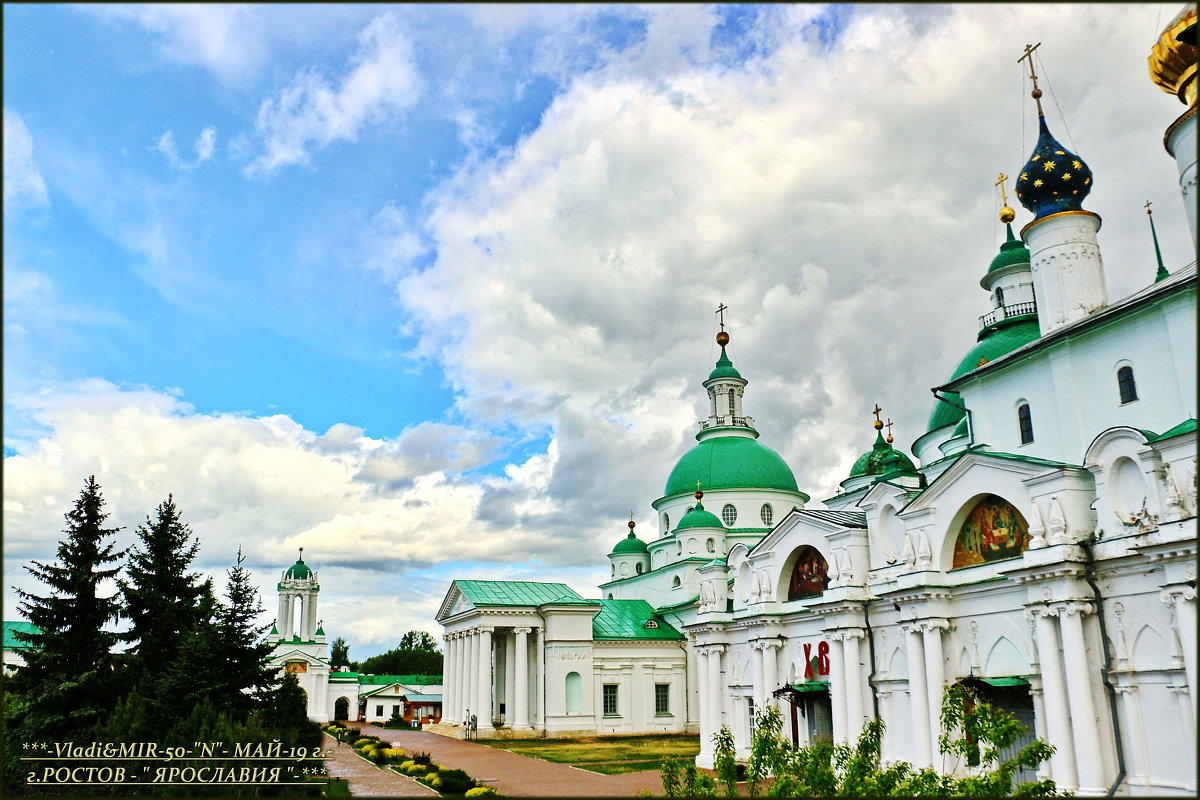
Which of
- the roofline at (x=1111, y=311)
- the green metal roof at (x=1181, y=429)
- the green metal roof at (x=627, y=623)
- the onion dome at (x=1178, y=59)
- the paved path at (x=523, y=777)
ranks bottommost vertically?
the paved path at (x=523, y=777)

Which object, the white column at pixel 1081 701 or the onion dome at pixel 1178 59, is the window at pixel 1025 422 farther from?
the onion dome at pixel 1178 59

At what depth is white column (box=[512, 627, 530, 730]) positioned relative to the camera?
50.3 metres

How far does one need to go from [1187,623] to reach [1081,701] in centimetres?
370

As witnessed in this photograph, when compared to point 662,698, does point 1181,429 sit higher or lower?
higher

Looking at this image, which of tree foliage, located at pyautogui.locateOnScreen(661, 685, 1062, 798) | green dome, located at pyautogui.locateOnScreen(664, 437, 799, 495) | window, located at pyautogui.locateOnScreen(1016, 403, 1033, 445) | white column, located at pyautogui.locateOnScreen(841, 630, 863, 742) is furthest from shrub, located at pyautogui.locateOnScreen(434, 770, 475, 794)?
green dome, located at pyautogui.locateOnScreen(664, 437, 799, 495)

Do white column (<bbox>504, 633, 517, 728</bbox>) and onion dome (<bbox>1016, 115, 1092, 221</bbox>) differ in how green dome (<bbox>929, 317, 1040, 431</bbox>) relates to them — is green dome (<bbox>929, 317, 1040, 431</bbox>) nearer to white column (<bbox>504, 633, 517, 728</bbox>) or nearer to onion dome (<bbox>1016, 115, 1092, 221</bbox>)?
onion dome (<bbox>1016, 115, 1092, 221</bbox>)

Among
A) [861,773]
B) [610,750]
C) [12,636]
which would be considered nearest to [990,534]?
[861,773]

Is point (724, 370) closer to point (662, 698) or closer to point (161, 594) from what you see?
point (662, 698)

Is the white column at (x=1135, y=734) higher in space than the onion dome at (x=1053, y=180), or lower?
lower

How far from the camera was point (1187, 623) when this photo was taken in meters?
20.2

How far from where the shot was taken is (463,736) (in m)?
51.2

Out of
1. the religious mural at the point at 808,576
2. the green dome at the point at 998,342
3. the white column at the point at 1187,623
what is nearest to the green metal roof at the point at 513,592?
the religious mural at the point at 808,576

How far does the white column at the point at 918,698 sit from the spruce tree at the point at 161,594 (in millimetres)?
24330

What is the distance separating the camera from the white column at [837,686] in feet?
102
